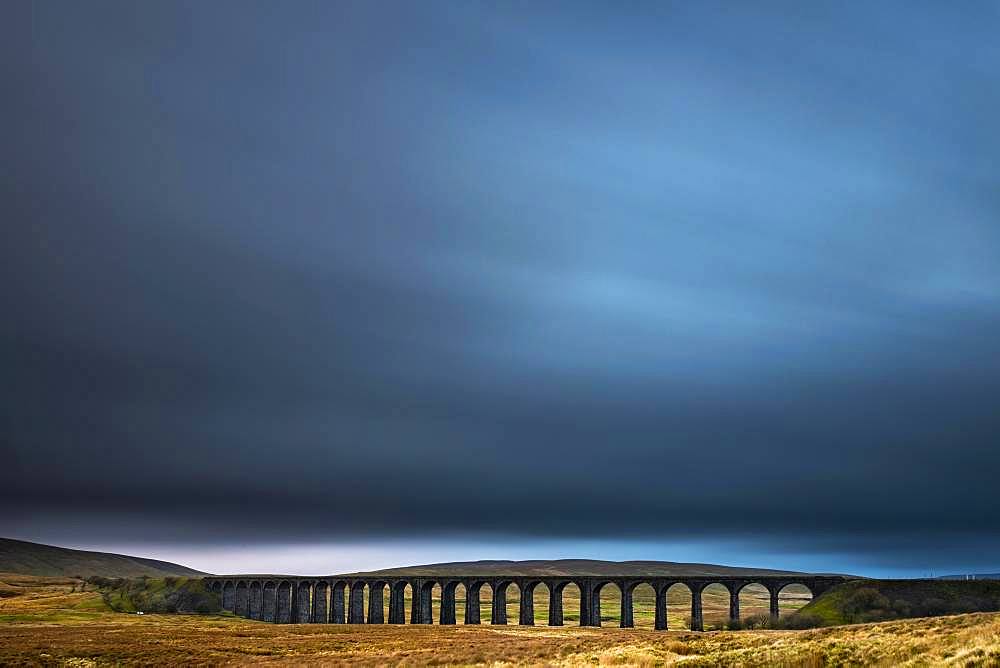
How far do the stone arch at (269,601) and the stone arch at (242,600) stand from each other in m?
3.79

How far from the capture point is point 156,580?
17112 centimetres

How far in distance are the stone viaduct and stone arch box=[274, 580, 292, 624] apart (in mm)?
145

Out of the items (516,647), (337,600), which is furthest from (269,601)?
(516,647)

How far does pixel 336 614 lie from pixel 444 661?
4268 inches

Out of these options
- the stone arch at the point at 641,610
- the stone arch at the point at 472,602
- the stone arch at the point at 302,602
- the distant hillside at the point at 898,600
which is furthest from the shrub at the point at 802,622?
the stone arch at the point at 302,602

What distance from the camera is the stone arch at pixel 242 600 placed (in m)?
156

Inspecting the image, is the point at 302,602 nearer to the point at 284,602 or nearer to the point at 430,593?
the point at 284,602

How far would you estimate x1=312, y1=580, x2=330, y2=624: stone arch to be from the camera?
140 m

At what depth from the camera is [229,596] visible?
552 ft

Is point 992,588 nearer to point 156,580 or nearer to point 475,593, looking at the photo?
point 475,593

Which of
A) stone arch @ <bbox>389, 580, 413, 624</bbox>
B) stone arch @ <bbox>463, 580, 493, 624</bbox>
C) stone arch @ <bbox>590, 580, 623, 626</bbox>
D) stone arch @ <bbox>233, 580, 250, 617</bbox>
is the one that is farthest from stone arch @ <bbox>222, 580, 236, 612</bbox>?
stone arch @ <bbox>590, 580, 623, 626</bbox>

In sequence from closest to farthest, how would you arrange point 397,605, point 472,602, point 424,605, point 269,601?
point 472,602 < point 424,605 < point 397,605 < point 269,601

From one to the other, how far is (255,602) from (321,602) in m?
21.4

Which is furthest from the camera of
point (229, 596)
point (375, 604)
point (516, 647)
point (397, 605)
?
point (229, 596)
